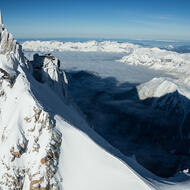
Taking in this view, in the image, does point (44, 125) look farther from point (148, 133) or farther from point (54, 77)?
point (148, 133)

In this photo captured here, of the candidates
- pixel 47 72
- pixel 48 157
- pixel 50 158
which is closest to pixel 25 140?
pixel 48 157

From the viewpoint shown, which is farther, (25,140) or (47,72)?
(47,72)

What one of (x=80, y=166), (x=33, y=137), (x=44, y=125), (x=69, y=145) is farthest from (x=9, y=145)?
(x=80, y=166)

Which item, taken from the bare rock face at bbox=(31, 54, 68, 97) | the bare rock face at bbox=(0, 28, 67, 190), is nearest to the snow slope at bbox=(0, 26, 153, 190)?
the bare rock face at bbox=(0, 28, 67, 190)

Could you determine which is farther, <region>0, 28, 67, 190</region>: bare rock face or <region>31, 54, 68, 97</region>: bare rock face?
<region>31, 54, 68, 97</region>: bare rock face

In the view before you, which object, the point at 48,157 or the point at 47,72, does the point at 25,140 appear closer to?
Answer: the point at 48,157

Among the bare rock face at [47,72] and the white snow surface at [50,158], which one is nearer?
the white snow surface at [50,158]

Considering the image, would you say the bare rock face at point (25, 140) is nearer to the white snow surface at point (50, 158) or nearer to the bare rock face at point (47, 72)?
the white snow surface at point (50, 158)

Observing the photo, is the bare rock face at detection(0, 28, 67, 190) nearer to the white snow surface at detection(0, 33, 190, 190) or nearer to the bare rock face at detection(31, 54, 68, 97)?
the white snow surface at detection(0, 33, 190, 190)

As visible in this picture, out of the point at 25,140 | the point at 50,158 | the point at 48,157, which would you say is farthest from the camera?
the point at 25,140

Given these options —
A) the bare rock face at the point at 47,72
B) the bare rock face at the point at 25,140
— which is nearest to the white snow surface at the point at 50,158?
the bare rock face at the point at 25,140

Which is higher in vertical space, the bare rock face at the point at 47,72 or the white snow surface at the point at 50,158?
the bare rock face at the point at 47,72

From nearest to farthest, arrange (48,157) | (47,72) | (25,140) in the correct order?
1. (48,157)
2. (25,140)
3. (47,72)
